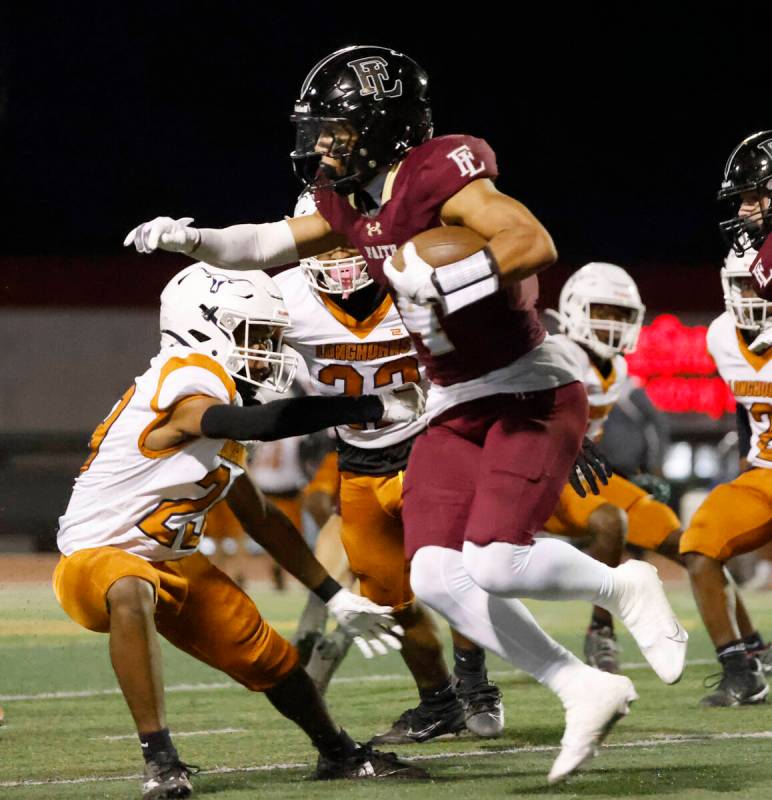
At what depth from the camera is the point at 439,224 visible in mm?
3553

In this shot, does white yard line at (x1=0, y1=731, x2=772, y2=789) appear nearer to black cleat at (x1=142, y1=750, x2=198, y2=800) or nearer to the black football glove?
black cleat at (x1=142, y1=750, x2=198, y2=800)

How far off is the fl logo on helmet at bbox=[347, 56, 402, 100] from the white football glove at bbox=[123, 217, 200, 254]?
0.55m

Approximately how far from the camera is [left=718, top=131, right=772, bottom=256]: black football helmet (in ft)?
15.2

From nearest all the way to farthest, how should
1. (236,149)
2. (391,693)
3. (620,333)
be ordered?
(391,693) < (620,333) < (236,149)

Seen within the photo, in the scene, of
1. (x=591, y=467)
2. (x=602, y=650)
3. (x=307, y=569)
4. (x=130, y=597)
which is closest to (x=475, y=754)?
(x=307, y=569)

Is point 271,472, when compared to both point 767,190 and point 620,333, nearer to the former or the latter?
point 620,333

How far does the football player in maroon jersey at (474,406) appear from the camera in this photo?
135 inches

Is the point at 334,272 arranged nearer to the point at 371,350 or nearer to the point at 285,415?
the point at 371,350

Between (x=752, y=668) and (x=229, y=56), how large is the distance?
14.3 m

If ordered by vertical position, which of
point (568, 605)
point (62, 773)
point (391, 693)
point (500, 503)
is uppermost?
point (500, 503)

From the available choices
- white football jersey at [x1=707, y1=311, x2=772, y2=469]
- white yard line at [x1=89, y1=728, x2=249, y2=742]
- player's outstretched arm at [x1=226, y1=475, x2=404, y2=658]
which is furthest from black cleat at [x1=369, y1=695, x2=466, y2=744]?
white football jersey at [x1=707, y1=311, x2=772, y2=469]

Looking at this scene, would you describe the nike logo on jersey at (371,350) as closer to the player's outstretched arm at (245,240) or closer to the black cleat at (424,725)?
the player's outstretched arm at (245,240)

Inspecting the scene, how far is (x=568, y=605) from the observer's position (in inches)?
377

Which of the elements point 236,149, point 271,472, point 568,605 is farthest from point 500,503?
point 236,149
